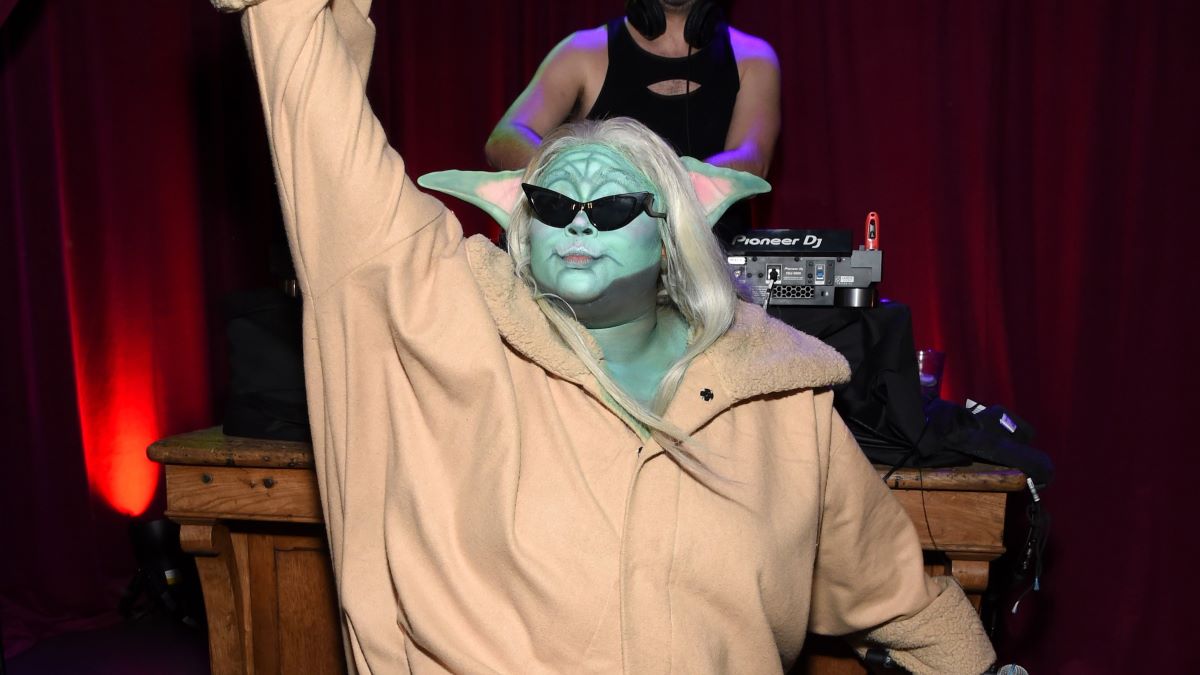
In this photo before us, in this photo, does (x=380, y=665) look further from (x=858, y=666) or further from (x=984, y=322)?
(x=984, y=322)

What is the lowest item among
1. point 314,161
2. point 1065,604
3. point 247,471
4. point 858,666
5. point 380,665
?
point 1065,604

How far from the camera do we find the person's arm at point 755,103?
2533mm

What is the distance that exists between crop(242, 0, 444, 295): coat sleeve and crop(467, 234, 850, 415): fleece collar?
169mm

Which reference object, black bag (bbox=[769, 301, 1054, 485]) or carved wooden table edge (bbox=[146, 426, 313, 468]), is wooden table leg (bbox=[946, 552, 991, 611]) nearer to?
black bag (bbox=[769, 301, 1054, 485])

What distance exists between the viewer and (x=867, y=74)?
118 inches

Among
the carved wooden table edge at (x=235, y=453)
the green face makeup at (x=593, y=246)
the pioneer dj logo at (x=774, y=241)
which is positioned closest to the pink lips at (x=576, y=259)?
the green face makeup at (x=593, y=246)

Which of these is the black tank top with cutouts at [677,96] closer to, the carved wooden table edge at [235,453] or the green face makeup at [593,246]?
the green face makeup at [593,246]

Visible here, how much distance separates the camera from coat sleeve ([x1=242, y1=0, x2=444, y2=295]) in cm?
141

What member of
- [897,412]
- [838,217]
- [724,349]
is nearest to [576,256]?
[724,349]

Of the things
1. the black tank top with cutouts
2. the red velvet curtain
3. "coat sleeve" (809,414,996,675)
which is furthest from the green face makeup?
the red velvet curtain

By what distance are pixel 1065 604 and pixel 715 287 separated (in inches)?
74.4

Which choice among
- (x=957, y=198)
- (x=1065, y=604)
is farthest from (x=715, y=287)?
(x=1065, y=604)

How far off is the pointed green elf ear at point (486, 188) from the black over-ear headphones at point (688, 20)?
101cm

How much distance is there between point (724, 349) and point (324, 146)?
710 mm
